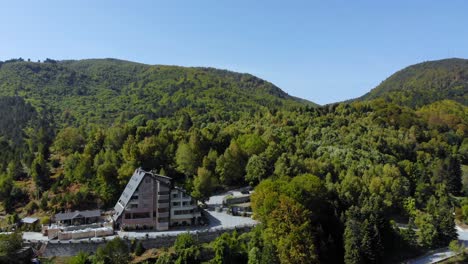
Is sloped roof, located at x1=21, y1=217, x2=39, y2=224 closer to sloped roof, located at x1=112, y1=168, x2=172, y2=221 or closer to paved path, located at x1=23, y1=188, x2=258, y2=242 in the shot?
paved path, located at x1=23, y1=188, x2=258, y2=242

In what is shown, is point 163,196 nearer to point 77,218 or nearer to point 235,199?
point 77,218

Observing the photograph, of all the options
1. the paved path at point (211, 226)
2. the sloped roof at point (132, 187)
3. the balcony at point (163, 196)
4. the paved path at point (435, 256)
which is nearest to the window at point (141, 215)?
the sloped roof at point (132, 187)

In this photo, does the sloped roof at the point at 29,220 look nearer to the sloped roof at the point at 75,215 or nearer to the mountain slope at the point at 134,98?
the sloped roof at the point at 75,215

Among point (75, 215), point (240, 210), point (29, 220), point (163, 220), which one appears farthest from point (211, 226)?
point (29, 220)

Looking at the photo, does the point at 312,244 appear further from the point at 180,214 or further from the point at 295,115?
the point at 295,115

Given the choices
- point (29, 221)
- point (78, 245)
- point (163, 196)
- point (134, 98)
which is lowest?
point (78, 245)

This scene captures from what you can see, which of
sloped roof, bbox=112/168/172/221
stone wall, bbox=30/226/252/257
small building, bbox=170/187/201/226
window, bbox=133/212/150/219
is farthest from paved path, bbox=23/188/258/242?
sloped roof, bbox=112/168/172/221
